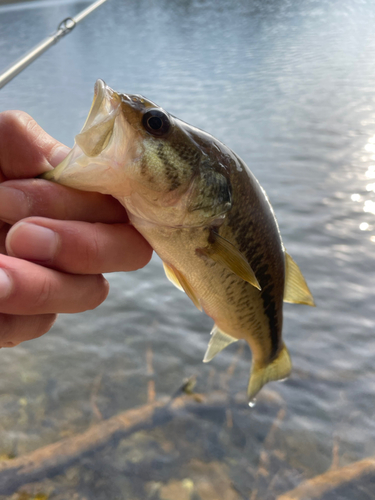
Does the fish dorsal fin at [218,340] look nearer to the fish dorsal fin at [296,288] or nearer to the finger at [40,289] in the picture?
the fish dorsal fin at [296,288]

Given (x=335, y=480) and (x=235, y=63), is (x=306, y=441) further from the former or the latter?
(x=235, y=63)

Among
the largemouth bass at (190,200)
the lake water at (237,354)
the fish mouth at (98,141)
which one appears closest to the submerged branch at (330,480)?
the lake water at (237,354)

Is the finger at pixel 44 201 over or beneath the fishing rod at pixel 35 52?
beneath

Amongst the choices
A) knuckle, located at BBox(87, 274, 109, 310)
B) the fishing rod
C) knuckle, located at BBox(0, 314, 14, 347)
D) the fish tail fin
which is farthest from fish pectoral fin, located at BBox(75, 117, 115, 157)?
the fishing rod

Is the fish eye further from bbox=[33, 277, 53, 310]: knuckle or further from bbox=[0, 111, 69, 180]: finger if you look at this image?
bbox=[33, 277, 53, 310]: knuckle

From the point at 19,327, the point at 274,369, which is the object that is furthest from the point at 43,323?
the point at 274,369
